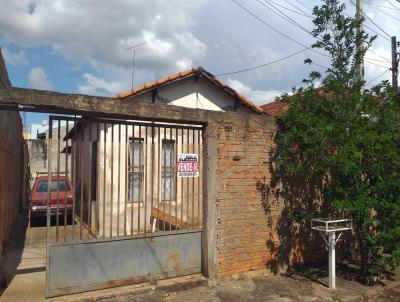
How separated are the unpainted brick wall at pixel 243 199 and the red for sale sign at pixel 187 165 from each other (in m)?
0.40

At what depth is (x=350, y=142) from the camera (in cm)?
591

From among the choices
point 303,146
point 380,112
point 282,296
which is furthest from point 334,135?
point 282,296

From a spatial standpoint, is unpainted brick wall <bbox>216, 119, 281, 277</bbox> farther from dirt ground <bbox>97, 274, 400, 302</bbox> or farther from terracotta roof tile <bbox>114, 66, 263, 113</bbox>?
terracotta roof tile <bbox>114, 66, 263, 113</bbox>

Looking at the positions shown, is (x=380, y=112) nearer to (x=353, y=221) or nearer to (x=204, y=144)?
(x=353, y=221)

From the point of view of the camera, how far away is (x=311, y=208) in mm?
7324

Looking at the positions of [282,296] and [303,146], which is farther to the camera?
[303,146]

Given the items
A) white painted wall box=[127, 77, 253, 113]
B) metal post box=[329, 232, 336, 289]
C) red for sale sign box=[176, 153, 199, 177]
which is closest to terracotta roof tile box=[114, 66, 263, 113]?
white painted wall box=[127, 77, 253, 113]

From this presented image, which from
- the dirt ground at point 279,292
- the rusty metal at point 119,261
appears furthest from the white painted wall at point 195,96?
the dirt ground at point 279,292

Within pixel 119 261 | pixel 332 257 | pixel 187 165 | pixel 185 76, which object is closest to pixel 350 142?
pixel 332 257

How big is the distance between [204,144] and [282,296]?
2660mm

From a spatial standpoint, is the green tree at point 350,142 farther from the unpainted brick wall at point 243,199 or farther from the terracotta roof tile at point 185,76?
the terracotta roof tile at point 185,76

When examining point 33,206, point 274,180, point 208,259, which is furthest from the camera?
point 33,206

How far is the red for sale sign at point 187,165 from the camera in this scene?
20.4ft

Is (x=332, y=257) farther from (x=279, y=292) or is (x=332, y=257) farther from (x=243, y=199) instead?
(x=243, y=199)
